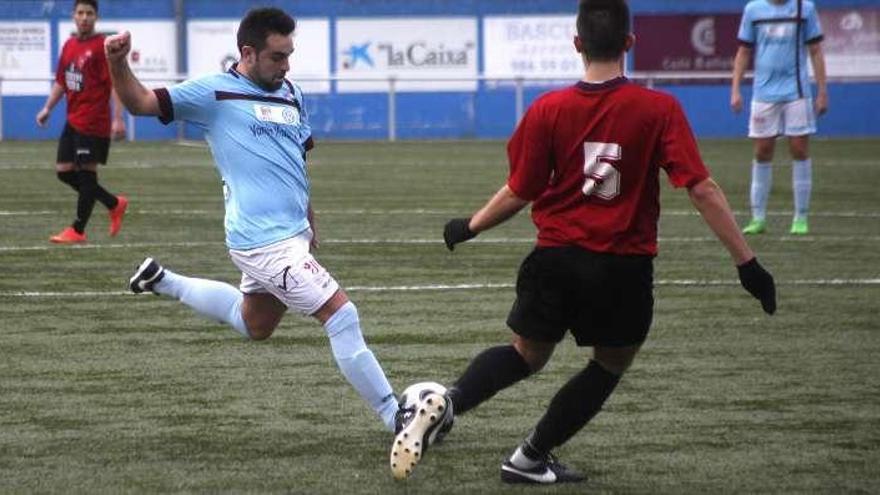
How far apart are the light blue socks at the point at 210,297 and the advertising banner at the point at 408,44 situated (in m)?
33.1

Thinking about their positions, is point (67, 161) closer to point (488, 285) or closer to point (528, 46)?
point (488, 285)

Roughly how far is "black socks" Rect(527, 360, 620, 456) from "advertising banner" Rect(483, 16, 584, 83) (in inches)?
1353

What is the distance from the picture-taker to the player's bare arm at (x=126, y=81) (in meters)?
6.63

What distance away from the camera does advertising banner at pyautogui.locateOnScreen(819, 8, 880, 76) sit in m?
40.7

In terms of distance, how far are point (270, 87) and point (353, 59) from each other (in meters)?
34.1

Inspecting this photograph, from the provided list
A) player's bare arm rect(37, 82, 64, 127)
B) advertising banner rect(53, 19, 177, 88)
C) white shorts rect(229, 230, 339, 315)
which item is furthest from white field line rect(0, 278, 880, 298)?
advertising banner rect(53, 19, 177, 88)

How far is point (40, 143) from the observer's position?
35469 millimetres

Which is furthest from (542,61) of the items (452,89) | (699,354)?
(699,354)

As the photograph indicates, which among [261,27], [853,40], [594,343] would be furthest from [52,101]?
[853,40]

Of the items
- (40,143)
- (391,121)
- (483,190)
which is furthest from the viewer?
(391,121)

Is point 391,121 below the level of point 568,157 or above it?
below

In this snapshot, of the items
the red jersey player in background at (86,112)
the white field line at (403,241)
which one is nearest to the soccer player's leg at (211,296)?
the white field line at (403,241)

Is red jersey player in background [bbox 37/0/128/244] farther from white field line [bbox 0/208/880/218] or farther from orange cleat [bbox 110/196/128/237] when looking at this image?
white field line [bbox 0/208/880/218]

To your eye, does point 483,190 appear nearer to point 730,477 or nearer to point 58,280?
point 58,280
